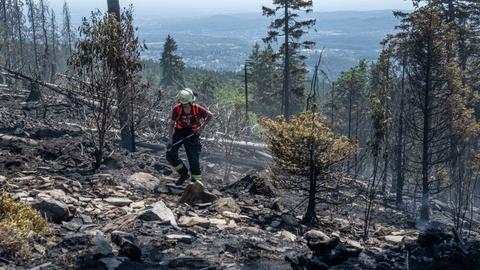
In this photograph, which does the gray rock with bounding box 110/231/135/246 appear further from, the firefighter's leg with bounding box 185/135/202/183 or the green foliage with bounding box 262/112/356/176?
the green foliage with bounding box 262/112/356/176

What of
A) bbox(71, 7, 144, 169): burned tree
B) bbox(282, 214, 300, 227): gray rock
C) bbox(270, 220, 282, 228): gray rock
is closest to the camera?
bbox(270, 220, 282, 228): gray rock

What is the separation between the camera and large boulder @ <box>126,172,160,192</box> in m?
8.77

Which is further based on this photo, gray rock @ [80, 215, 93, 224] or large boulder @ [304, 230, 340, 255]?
gray rock @ [80, 215, 93, 224]

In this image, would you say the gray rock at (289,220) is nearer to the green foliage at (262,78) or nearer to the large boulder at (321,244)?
the large boulder at (321,244)

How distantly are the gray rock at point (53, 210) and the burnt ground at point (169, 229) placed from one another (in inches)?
0.5

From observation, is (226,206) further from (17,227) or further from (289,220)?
(17,227)

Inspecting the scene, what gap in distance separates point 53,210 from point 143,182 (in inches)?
114

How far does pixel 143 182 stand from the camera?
356 inches

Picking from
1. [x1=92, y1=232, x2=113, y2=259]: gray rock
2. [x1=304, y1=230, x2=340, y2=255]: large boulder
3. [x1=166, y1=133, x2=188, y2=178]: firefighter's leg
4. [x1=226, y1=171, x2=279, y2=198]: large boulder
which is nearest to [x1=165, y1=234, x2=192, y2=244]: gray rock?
[x1=92, y1=232, x2=113, y2=259]: gray rock

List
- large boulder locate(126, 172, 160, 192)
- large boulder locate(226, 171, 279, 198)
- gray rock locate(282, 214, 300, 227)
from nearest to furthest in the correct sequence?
gray rock locate(282, 214, 300, 227), large boulder locate(126, 172, 160, 192), large boulder locate(226, 171, 279, 198)

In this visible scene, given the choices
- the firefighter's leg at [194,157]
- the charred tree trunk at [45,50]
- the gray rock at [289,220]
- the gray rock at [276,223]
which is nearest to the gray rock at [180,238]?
the gray rock at [276,223]

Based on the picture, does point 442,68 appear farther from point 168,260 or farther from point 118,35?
point 168,260

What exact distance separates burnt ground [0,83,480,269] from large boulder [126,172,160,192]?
18 mm

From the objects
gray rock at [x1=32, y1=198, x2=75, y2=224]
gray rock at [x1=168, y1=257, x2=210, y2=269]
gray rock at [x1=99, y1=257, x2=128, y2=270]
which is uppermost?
gray rock at [x1=32, y1=198, x2=75, y2=224]
